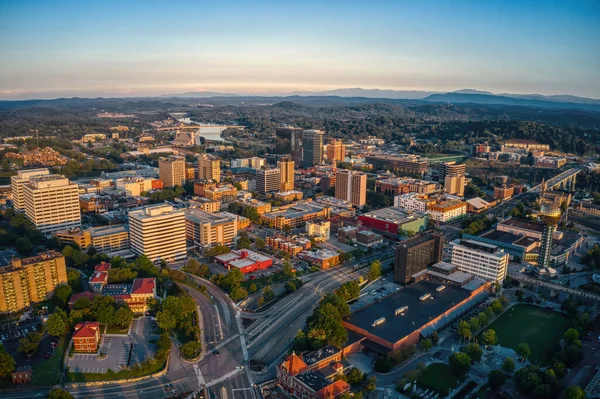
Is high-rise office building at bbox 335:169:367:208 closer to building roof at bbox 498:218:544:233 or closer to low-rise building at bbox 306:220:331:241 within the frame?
low-rise building at bbox 306:220:331:241

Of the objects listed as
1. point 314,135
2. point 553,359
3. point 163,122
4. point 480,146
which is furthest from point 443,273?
point 163,122

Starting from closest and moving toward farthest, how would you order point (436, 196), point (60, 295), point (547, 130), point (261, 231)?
point (60, 295) < point (261, 231) < point (436, 196) < point (547, 130)

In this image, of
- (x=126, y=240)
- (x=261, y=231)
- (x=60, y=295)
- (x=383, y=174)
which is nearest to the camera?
(x=60, y=295)

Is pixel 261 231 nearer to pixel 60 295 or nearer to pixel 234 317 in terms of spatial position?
pixel 234 317

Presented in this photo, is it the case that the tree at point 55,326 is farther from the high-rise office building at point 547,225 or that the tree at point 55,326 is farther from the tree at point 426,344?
the high-rise office building at point 547,225

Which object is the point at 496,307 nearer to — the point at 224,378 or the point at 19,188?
the point at 224,378

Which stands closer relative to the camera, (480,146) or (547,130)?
(480,146)

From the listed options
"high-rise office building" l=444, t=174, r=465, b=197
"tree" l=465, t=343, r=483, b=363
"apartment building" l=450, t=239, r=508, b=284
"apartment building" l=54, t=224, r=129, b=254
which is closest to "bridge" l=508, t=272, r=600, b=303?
"apartment building" l=450, t=239, r=508, b=284

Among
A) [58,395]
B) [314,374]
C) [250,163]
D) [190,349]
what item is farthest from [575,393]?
[250,163]
